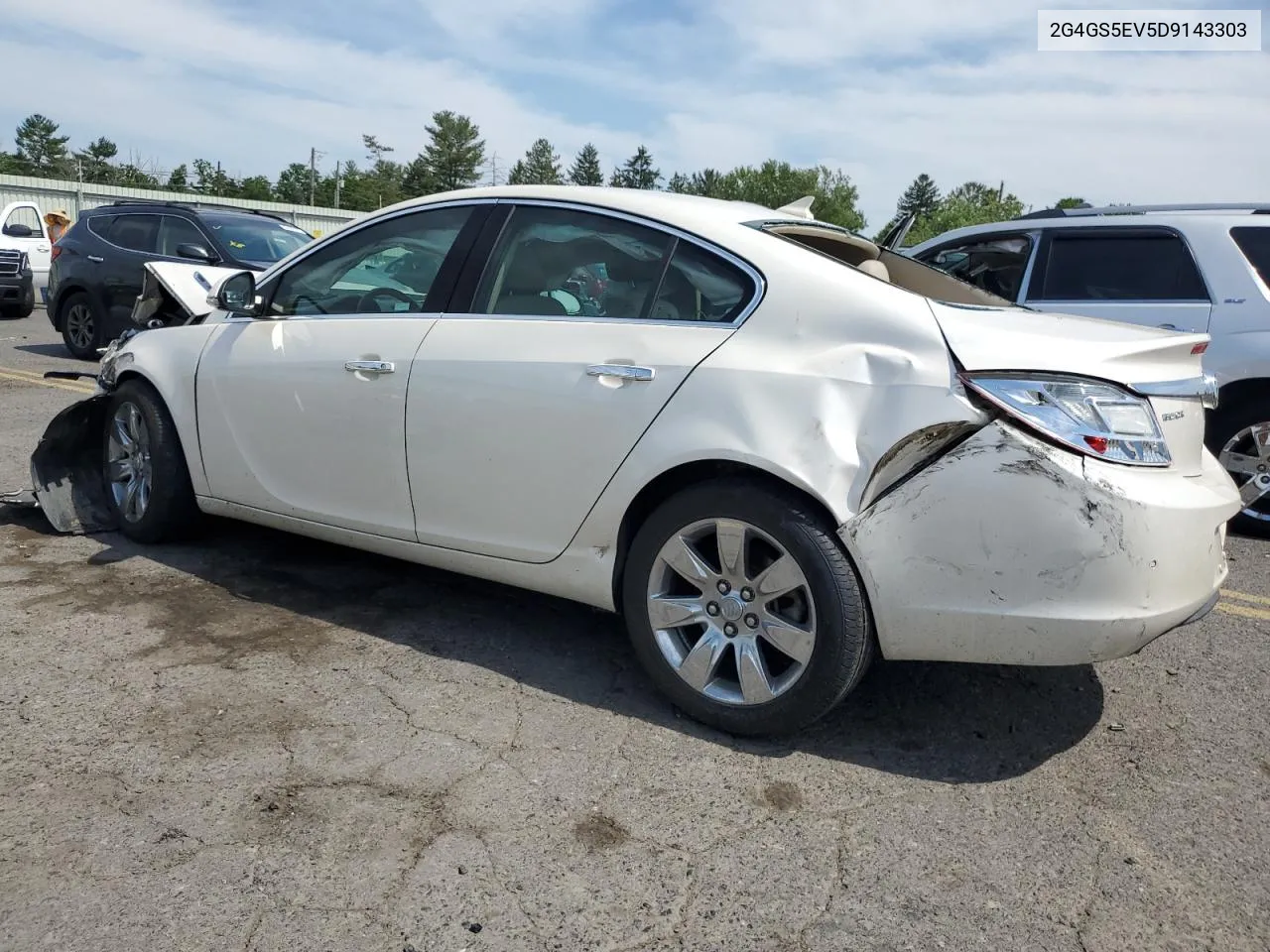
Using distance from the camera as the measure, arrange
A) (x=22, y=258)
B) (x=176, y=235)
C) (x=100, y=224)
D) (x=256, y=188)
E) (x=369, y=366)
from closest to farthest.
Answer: (x=369, y=366) < (x=176, y=235) < (x=100, y=224) < (x=22, y=258) < (x=256, y=188)

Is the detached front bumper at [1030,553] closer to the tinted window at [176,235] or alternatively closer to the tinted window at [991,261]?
the tinted window at [991,261]

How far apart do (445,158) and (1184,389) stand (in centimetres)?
9988

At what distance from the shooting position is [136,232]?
1084 cm

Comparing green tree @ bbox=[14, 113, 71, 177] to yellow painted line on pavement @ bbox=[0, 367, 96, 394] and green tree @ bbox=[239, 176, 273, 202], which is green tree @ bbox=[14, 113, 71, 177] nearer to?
green tree @ bbox=[239, 176, 273, 202]

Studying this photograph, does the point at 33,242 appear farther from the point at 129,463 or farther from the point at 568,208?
the point at 568,208

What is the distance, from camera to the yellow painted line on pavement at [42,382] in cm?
910

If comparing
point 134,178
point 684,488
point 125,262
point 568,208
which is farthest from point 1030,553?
point 134,178

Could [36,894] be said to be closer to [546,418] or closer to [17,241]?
[546,418]

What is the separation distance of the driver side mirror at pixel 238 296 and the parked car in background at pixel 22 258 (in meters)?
12.3

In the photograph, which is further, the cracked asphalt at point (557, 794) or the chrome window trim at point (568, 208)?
the chrome window trim at point (568, 208)

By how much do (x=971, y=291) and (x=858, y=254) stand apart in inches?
18.0

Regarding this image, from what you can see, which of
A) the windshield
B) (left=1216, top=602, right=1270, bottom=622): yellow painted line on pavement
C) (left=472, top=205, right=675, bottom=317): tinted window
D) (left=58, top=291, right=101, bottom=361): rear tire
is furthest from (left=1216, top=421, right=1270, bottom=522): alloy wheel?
(left=58, top=291, right=101, bottom=361): rear tire

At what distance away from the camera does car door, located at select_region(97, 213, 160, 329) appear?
10.5 meters

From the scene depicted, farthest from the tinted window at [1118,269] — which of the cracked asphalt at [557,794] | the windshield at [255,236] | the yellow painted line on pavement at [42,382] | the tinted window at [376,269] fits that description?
the yellow painted line on pavement at [42,382]
